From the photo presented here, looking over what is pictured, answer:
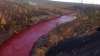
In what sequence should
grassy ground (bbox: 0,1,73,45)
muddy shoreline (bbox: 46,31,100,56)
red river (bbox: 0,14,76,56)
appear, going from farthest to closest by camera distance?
grassy ground (bbox: 0,1,73,45) → red river (bbox: 0,14,76,56) → muddy shoreline (bbox: 46,31,100,56)

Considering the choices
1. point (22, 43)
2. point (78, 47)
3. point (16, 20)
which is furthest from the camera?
point (16, 20)

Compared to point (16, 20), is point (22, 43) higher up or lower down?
lower down

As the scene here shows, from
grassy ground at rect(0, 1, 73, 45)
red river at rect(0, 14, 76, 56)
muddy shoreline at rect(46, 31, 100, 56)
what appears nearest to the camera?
muddy shoreline at rect(46, 31, 100, 56)

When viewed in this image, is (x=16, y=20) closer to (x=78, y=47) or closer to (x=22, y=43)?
(x=22, y=43)

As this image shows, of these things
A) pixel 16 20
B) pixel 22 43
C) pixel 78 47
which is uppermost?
pixel 16 20

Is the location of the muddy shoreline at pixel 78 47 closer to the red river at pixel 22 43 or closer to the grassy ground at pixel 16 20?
the red river at pixel 22 43

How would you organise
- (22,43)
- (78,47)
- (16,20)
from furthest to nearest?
(16,20), (22,43), (78,47)

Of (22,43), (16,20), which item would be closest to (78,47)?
(22,43)

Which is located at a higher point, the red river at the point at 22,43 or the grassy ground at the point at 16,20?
the grassy ground at the point at 16,20

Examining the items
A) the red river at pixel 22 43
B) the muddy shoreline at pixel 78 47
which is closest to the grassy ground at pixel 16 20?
the red river at pixel 22 43

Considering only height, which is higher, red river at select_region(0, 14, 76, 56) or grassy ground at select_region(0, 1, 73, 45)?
grassy ground at select_region(0, 1, 73, 45)

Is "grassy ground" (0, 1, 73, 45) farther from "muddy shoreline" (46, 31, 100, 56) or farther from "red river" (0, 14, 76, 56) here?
"muddy shoreline" (46, 31, 100, 56)

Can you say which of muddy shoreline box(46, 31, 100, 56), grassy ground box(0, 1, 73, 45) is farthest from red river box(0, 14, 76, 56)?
muddy shoreline box(46, 31, 100, 56)
